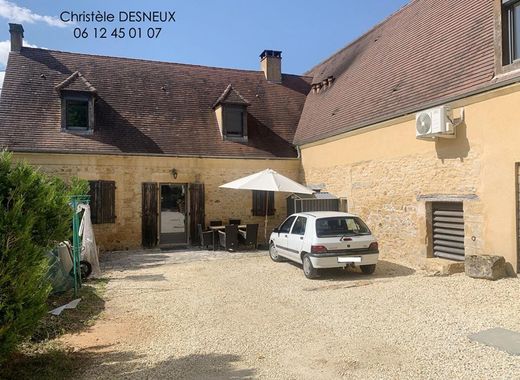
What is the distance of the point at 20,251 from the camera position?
4.04m

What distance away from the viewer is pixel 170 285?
8695 millimetres

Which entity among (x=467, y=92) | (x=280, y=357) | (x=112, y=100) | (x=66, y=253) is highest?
(x=112, y=100)

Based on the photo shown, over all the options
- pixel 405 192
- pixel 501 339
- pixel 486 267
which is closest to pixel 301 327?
pixel 501 339

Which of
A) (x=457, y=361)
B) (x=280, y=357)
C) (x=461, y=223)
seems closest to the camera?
(x=457, y=361)

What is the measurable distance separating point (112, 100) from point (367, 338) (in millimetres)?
13452

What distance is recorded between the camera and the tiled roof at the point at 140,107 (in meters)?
14.0

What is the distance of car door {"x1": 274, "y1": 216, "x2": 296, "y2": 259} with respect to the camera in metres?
10.3

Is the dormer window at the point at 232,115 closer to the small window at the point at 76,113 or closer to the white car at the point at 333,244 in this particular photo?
the small window at the point at 76,113

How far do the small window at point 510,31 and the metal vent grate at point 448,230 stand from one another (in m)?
3.24

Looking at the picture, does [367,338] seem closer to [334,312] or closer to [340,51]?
[334,312]

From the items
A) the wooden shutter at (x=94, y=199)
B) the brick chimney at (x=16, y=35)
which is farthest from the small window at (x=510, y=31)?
the brick chimney at (x=16, y=35)

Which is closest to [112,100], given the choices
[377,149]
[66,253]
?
[66,253]

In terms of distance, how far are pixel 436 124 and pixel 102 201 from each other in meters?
10.6

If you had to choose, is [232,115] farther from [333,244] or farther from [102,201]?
[333,244]
